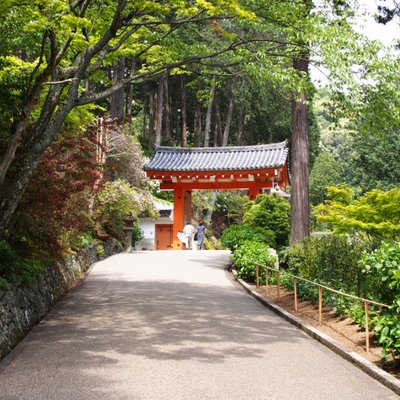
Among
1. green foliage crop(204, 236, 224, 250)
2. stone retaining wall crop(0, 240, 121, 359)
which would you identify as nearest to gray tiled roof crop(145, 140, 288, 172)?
green foliage crop(204, 236, 224, 250)

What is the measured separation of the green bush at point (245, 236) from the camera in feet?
63.7

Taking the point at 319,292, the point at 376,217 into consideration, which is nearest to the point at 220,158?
the point at 376,217

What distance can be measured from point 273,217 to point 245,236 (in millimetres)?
1593

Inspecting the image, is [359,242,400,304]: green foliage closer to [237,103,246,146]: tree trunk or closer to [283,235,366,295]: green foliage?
[283,235,366,295]: green foliage

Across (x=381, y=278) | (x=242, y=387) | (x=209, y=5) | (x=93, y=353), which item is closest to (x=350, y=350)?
(x=381, y=278)

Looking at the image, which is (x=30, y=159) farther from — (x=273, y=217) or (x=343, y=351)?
(x=273, y=217)

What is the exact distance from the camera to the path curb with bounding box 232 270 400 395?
238 inches

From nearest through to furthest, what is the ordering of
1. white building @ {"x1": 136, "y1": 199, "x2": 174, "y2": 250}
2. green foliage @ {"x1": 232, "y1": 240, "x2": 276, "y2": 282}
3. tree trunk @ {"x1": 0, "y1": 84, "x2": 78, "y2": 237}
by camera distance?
tree trunk @ {"x1": 0, "y1": 84, "x2": 78, "y2": 237} → green foliage @ {"x1": 232, "y1": 240, "x2": 276, "y2": 282} → white building @ {"x1": 136, "y1": 199, "x2": 174, "y2": 250}

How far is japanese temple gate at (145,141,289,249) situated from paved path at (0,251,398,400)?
1666 centimetres

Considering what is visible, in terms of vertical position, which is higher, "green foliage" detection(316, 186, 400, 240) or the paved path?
"green foliage" detection(316, 186, 400, 240)

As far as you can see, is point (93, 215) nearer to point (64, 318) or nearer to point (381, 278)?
point (64, 318)

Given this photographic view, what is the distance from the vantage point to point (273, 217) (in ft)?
67.4

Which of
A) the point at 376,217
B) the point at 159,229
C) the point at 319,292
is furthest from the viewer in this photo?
the point at 159,229

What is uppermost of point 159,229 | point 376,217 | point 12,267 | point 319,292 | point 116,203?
point 116,203
